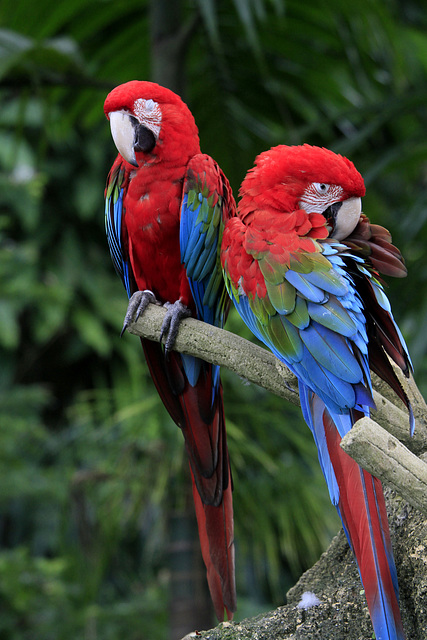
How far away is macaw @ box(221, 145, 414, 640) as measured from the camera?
52 centimetres

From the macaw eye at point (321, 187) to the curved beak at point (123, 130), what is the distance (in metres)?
0.22

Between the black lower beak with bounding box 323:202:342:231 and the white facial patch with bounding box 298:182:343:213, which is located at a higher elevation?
the white facial patch with bounding box 298:182:343:213

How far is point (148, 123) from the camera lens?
2.35ft

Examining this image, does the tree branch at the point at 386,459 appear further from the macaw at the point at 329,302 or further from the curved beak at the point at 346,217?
the curved beak at the point at 346,217

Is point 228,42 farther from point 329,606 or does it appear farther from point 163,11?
point 329,606

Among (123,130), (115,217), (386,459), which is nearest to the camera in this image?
(386,459)

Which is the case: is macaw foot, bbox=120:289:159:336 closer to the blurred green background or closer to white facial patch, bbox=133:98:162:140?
white facial patch, bbox=133:98:162:140

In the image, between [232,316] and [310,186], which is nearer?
[310,186]

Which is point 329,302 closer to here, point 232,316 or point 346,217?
point 346,217

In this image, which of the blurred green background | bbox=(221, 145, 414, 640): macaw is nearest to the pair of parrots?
bbox=(221, 145, 414, 640): macaw

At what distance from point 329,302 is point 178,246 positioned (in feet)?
0.88

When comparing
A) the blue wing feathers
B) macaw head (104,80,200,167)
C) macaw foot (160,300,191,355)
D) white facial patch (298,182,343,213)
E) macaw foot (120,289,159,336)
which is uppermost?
macaw head (104,80,200,167)

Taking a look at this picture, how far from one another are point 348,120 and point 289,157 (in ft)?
4.35

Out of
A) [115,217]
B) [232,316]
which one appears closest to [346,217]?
[115,217]
